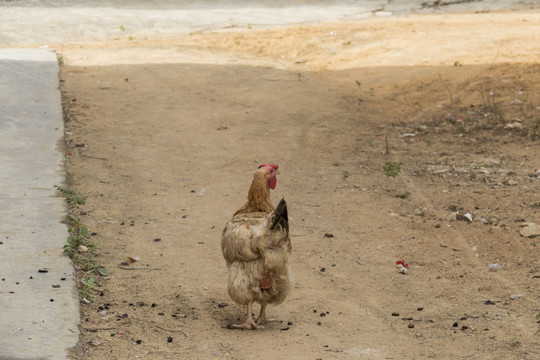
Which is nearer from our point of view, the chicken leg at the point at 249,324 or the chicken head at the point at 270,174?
the chicken leg at the point at 249,324

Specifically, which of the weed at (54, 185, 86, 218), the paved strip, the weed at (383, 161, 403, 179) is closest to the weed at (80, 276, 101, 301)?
the paved strip

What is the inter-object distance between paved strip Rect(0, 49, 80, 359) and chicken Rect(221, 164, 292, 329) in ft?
3.56

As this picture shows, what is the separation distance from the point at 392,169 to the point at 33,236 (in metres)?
4.38

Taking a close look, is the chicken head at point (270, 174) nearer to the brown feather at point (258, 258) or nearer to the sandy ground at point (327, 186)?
the brown feather at point (258, 258)

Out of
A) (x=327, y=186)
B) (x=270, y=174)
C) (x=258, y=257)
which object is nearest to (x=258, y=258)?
(x=258, y=257)

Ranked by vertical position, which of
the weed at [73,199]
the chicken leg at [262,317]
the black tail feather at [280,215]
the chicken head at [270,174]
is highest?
the chicken head at [270,174]

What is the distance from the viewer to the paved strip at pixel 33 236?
3.99 meters

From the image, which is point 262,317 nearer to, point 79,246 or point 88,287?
point 88,287

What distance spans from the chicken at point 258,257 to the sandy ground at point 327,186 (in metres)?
0.27

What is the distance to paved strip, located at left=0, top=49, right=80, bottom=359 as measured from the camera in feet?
13.1

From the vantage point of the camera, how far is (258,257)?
468cm

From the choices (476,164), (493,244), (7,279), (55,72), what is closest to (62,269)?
(7,279)

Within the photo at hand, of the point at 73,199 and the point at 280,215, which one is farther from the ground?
the point at 280,215

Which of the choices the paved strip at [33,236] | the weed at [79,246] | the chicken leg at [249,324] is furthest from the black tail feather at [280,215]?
the weed at [79,246]
